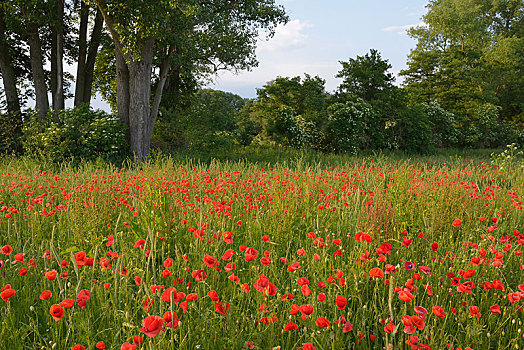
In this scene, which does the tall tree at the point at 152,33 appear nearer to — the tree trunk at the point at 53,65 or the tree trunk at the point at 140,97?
the tree trunk at the point at 140,97

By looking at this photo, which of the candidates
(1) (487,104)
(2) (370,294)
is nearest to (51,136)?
(2) (370,294)

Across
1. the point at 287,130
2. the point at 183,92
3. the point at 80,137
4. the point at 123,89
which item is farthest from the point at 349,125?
the point at 80,137

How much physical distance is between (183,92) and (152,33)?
720 centimetres

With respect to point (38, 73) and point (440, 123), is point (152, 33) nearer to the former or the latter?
point (38, 73)

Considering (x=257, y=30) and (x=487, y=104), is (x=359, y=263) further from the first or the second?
(x=487, y=104)

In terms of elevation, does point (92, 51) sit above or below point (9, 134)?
above

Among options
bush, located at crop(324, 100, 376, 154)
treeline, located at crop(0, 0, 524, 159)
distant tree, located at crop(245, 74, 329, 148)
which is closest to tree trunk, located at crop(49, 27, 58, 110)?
treeline, located at crop(0, 0, 524, 159)

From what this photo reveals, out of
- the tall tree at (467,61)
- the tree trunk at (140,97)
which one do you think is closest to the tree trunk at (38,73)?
the tree trunk at (140,97)

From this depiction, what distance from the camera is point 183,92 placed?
1717 cm

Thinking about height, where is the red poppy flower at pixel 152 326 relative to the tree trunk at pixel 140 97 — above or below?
below

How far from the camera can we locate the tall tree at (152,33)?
32.1ft

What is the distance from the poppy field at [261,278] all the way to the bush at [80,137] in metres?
6.42

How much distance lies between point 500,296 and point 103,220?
10.5 feet

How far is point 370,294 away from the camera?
2.32 m
